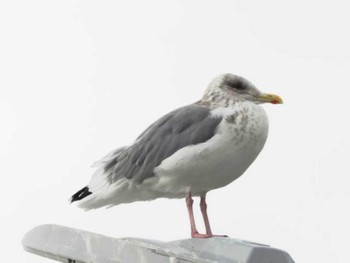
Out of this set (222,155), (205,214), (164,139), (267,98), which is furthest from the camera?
(205,214)

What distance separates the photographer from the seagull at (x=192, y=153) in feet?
18.4

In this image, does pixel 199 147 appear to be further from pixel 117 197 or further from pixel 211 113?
pixel 117 197

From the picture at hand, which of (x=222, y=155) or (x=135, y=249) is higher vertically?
(x=222, y=155)

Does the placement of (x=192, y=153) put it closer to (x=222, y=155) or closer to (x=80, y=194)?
(x=222, y=155)

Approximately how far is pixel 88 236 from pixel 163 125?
1.35m

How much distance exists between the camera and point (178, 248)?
15.8ft

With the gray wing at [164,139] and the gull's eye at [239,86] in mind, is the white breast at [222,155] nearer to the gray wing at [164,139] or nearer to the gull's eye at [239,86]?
the gray wing at [164,139]

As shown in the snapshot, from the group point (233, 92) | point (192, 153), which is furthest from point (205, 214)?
point (233, 92)

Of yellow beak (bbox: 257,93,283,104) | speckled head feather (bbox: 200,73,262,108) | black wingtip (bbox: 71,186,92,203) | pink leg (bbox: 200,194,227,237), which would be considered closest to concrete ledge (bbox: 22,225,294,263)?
pink leg (bbox: 200,194,227,237)

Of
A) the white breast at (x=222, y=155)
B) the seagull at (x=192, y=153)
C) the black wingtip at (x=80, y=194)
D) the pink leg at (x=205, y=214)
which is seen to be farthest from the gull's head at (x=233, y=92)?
→ the black wingtip at (x=80, y=194)

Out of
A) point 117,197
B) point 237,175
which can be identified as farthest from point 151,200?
point 237,175

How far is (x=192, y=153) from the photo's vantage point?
562 centimetres

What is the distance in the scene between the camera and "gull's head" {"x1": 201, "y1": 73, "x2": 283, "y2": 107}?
589 centimetres

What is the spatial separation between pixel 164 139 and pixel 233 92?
0.62m
